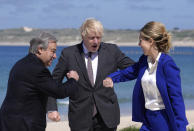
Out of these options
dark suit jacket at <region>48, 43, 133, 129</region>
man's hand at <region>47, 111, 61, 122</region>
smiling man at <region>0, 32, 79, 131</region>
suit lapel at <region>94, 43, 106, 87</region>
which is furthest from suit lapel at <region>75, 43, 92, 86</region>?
smiling man at <region>0, 32, 79, 131</region>

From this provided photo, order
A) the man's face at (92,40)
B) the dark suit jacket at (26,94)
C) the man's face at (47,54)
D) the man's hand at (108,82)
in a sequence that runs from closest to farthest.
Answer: the dark suit jacket at (26,94)
the man's face at (47,54)
the man's hand at (108,82)
the man's face at (92,40)

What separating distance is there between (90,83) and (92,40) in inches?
19.3

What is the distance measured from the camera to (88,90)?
16.7ft

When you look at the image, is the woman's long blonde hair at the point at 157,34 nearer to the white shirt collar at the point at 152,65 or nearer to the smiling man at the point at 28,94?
the white shirt collar at the point at 152,65

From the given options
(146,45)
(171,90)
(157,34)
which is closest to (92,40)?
(146,45)

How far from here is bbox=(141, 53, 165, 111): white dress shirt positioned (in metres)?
4.31

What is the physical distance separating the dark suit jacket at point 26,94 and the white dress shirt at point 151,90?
33.8 inches

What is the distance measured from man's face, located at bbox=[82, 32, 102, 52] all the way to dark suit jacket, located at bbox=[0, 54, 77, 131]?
40.6 inches

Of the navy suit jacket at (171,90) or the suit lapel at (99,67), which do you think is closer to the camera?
the navy suit jacket at (171,90)

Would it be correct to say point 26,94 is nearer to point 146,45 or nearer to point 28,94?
point 28,94

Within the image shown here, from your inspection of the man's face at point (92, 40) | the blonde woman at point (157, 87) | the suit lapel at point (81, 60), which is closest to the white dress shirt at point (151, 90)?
the blonde woman at point (157, 87)

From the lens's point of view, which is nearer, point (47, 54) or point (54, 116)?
point (47, 54)

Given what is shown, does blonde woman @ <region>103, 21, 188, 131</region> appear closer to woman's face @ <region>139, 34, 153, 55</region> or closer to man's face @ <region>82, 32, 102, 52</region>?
woman's face @ <region>139, 34, 153, 55</region>

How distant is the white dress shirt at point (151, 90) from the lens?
4.31m
